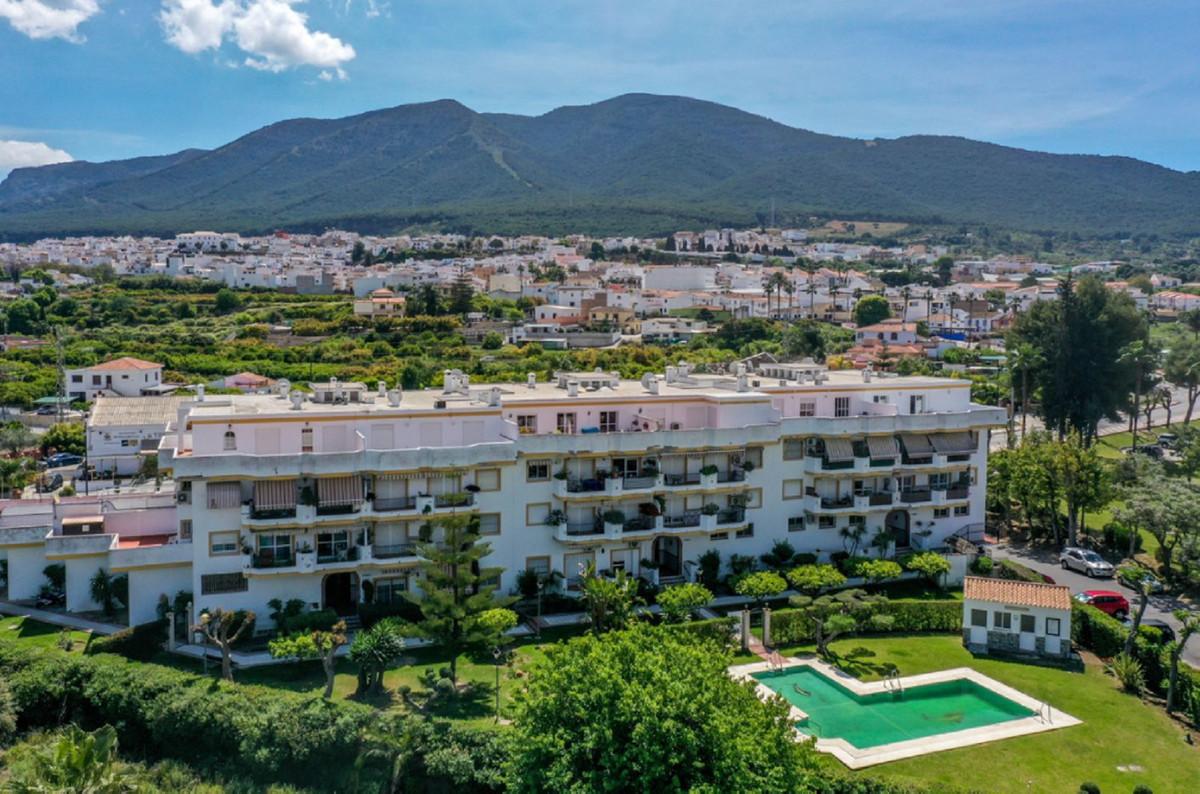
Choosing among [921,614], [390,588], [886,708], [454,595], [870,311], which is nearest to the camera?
[886,708]

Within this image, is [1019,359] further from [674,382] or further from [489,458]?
[489,458]

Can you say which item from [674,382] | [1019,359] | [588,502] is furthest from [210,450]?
[1019,359]

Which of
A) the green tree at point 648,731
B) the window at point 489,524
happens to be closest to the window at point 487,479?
the window at point 489,524

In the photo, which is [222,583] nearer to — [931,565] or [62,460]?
[931,565]

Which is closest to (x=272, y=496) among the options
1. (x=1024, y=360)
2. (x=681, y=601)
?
(x=681, y=601)

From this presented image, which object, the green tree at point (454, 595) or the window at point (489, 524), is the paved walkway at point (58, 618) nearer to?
the green tree at point (454, 595)

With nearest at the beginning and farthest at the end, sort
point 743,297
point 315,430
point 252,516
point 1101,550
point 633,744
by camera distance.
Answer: point 633,744, point 252,516, point 315,430, point 1101,550, point 743,297
